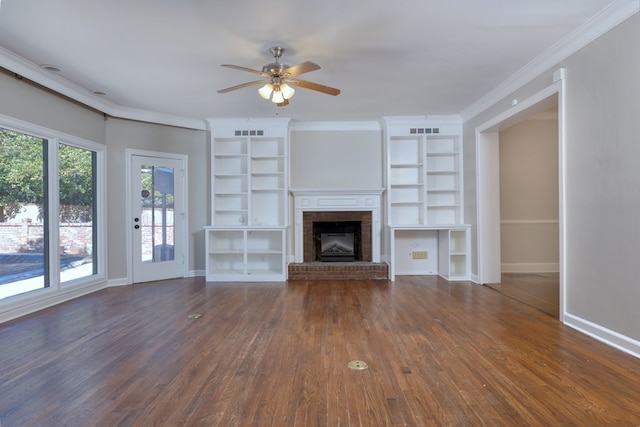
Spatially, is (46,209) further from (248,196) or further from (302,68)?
(302,68)

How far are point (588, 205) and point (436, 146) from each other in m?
2.92

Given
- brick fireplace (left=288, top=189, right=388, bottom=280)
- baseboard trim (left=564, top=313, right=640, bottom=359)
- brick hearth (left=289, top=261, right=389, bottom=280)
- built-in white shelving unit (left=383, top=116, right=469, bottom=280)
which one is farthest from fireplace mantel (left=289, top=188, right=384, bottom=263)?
baseboard trim (left=564, top=313, right=640, bottom=359)

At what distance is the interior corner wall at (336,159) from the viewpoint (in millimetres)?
5605

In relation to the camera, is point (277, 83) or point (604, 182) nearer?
point (604, 182)

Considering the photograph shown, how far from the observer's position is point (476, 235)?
15.5ft

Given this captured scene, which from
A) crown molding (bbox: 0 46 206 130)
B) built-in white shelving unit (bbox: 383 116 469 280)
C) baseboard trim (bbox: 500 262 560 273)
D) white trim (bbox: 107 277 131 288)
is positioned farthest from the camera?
baseboard trim (bbox: 500 262 560 273)

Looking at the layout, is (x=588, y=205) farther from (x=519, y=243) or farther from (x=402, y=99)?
(x=519, y=243)

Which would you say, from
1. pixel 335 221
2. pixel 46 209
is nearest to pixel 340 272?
pixel 335 221

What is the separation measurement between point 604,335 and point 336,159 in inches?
163

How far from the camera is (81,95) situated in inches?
159

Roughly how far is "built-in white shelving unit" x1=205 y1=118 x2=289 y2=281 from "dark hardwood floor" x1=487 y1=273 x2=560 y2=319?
3.29 m

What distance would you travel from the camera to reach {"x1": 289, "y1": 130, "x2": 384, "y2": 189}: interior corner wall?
5.61 metres

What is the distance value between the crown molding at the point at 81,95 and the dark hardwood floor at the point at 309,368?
8.35ft

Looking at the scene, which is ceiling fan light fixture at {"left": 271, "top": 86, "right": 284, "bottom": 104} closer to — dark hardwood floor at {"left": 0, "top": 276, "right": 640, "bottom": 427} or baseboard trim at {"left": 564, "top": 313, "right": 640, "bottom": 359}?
dark hardwood floor at {"left": 0, "top": 276, "right": 640, "bottom": 427}
